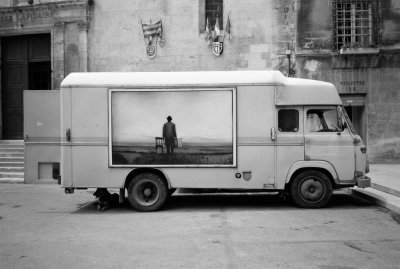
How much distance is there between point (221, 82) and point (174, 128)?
4.60ft

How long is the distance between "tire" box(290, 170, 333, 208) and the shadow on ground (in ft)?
0.78

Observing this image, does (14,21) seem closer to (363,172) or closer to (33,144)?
(33,144)

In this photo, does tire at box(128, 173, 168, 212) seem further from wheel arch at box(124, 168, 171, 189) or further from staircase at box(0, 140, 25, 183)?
staircase at box(0, 140, 25, 183)

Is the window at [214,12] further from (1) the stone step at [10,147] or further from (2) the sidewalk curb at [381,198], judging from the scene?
(2) the sidewalk curb at [381,198]

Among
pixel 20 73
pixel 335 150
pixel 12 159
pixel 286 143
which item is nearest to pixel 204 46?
pixel 20 73

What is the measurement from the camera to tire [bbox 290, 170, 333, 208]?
9453 mm

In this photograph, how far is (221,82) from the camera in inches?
369

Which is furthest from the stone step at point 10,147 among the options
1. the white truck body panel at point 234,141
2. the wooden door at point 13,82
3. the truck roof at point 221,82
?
the truck roof at point 221,82

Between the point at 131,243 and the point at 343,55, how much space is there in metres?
13.2

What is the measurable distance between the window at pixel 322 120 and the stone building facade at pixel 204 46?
8.11 metres

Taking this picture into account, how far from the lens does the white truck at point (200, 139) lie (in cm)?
935

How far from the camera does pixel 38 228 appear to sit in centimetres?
802

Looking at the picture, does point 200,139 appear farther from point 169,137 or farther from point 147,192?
point 147,192

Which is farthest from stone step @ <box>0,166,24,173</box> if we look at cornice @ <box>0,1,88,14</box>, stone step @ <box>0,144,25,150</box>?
cornice @ <box>0,1,88,14</box>
